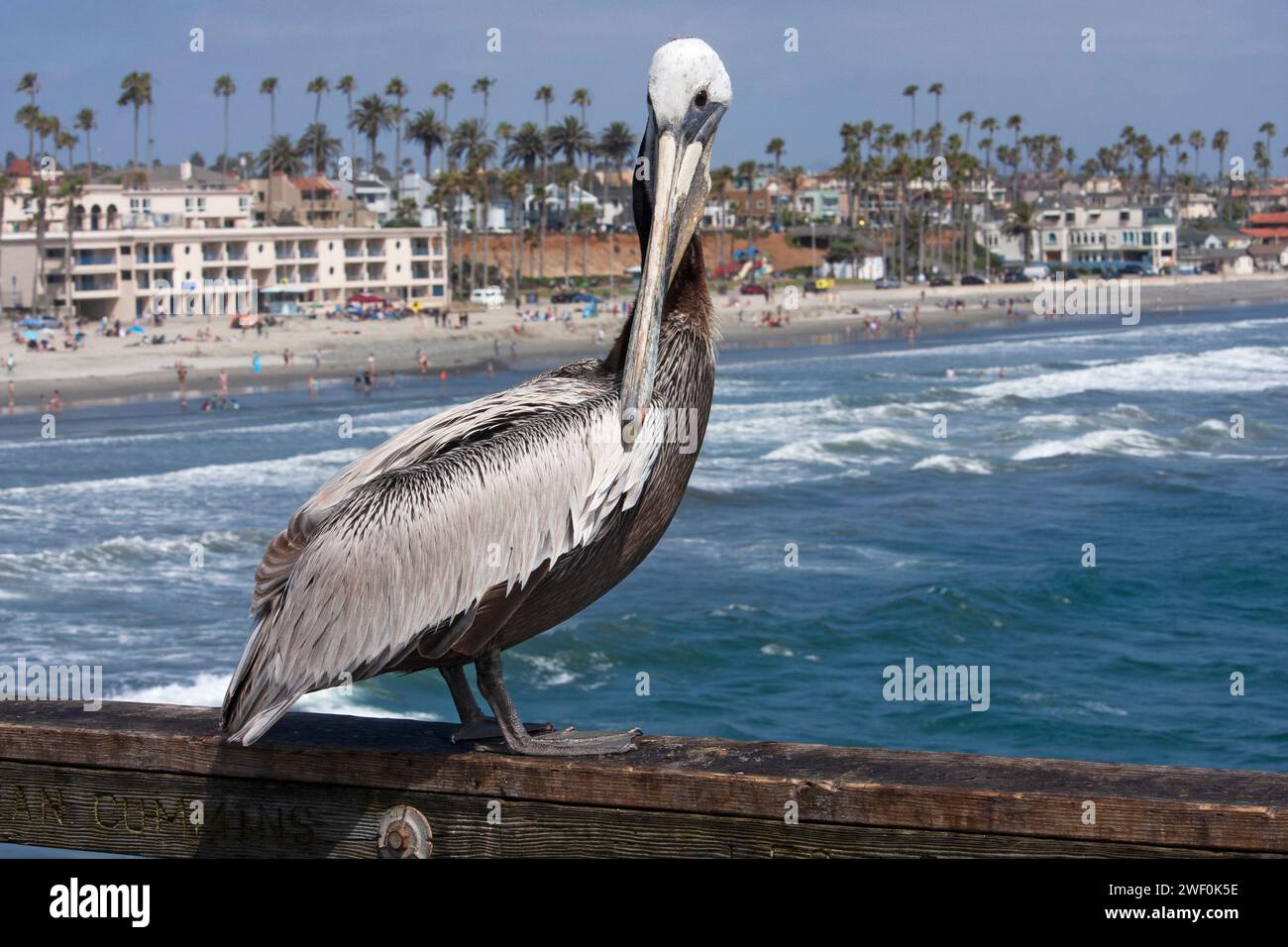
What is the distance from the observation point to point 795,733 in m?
14.0

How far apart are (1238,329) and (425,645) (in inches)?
2922

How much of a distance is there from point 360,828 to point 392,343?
63.4m

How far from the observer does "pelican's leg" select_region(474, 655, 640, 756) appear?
3307 mm

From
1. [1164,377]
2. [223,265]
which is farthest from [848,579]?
[223,265]

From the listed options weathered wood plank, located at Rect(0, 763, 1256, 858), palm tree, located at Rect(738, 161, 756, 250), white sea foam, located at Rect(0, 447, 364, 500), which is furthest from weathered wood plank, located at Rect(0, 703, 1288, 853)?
palm tree, located at Rect(738, 161, 756, 250)

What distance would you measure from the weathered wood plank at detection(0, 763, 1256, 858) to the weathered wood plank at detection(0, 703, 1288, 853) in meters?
0.02

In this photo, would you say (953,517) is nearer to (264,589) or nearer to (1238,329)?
(264,589)

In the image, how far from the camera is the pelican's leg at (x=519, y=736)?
331cm
